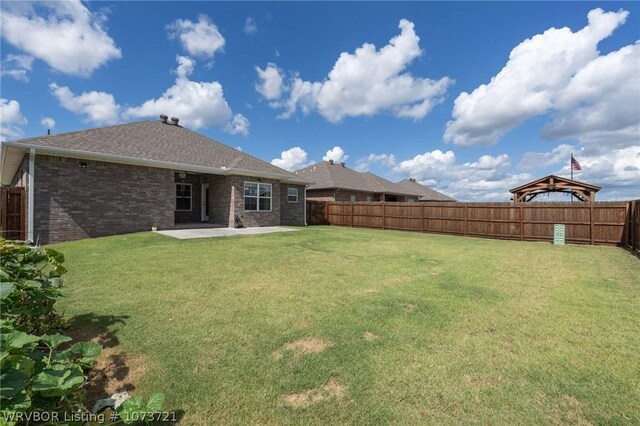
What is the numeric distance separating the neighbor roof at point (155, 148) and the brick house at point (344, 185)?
24.5 feet

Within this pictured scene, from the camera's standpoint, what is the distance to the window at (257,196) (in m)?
17.0

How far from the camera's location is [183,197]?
17469 millimetres

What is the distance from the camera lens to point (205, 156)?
656 inches

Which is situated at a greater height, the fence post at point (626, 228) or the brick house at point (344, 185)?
the brick house at point (344, 185)

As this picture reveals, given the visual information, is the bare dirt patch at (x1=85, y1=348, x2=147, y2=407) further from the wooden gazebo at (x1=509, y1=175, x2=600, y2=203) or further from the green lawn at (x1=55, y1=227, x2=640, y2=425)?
the wooden gazebo at (x1=509, y1=175, x2=600, y2=203)

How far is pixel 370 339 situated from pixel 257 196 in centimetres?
1487

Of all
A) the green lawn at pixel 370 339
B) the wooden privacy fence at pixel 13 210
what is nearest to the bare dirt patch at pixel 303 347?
the green lawn at pixel 370 339

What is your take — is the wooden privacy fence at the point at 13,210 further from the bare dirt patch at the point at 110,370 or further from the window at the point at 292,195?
the window at the point at 292,195

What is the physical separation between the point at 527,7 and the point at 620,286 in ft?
31.7

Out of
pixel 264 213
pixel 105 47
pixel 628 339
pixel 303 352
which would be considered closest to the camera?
pixel 303 352

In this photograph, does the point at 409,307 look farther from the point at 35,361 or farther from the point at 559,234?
the point at 559,234

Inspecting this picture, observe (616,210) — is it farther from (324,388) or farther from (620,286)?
(324,388)

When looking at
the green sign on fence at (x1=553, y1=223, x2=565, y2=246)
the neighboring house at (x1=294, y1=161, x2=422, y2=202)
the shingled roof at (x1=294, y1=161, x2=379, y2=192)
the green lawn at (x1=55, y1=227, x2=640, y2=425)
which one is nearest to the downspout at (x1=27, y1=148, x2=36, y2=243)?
the green lawn at (x1=55, y1=227, x2=640, y2=425)

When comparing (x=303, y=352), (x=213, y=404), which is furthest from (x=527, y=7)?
(x=213, y=404)
